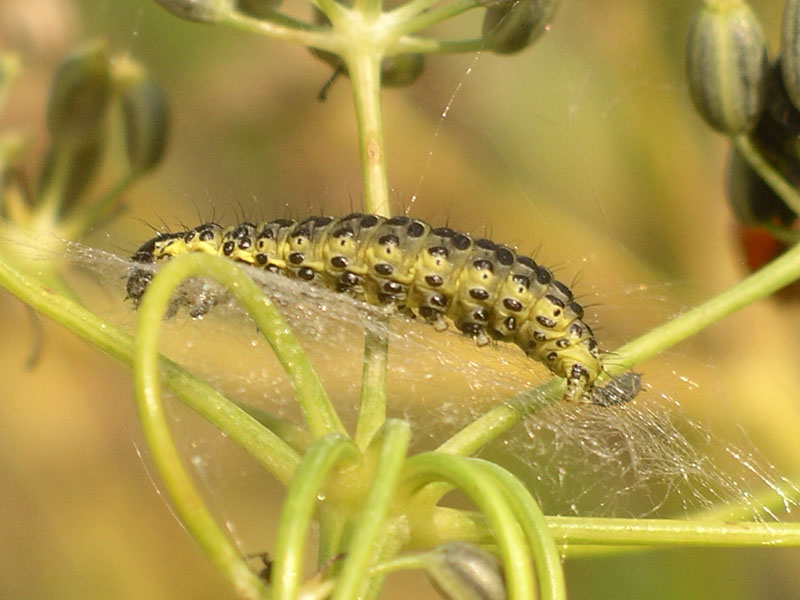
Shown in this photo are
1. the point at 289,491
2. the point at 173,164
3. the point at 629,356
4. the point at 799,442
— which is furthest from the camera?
the point at 173,164

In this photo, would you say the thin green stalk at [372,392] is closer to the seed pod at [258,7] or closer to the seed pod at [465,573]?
the seed pod at [465,573]

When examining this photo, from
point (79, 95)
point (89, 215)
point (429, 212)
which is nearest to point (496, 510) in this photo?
point (89, 215)

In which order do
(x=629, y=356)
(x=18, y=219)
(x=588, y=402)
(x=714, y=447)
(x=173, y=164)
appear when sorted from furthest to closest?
(x=173, y=164) < (x=18, y=219) < (x=714, y=447) < (x=588, y=402) < (x=629, y=356)

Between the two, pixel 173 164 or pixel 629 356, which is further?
A: pixel 173 164

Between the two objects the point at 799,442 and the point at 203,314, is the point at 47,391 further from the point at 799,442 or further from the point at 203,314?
the point at 799,442

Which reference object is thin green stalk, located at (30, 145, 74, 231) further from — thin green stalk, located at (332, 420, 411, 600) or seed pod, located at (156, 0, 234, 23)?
thin green stalk, located at (332, 420, 411, 600)

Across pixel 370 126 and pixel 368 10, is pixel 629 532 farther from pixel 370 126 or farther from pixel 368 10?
pixel 368 10

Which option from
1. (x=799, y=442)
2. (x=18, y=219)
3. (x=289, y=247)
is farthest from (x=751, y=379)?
(x=18, y=219)
